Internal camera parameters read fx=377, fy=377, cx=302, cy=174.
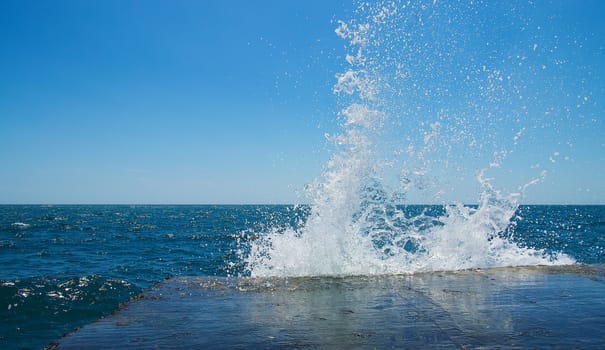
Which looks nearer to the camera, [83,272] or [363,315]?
[363,315]

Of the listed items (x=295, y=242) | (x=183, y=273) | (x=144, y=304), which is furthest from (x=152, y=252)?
(x=144, y=304)

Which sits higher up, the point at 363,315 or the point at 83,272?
the point at 363,315

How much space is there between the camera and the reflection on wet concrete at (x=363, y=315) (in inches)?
139

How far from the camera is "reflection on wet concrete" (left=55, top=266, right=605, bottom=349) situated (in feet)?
11.6

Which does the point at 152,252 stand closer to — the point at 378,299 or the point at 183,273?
the point at 183,273

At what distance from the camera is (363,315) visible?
4.38 meters

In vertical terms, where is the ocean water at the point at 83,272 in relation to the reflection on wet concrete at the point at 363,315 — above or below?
below

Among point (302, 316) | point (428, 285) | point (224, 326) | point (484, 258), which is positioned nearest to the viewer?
point (224, 326)

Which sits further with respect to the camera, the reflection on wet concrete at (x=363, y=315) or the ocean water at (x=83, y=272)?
the ocean water at (x=83, y=272)

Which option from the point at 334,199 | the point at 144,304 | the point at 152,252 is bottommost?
the point at 152,252

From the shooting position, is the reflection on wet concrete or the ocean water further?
the ocean water

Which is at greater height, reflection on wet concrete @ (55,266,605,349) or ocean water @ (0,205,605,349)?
reflection on wet concrete @ (55,266,605,349)

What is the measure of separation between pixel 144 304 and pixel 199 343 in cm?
188

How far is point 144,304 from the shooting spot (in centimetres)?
501
